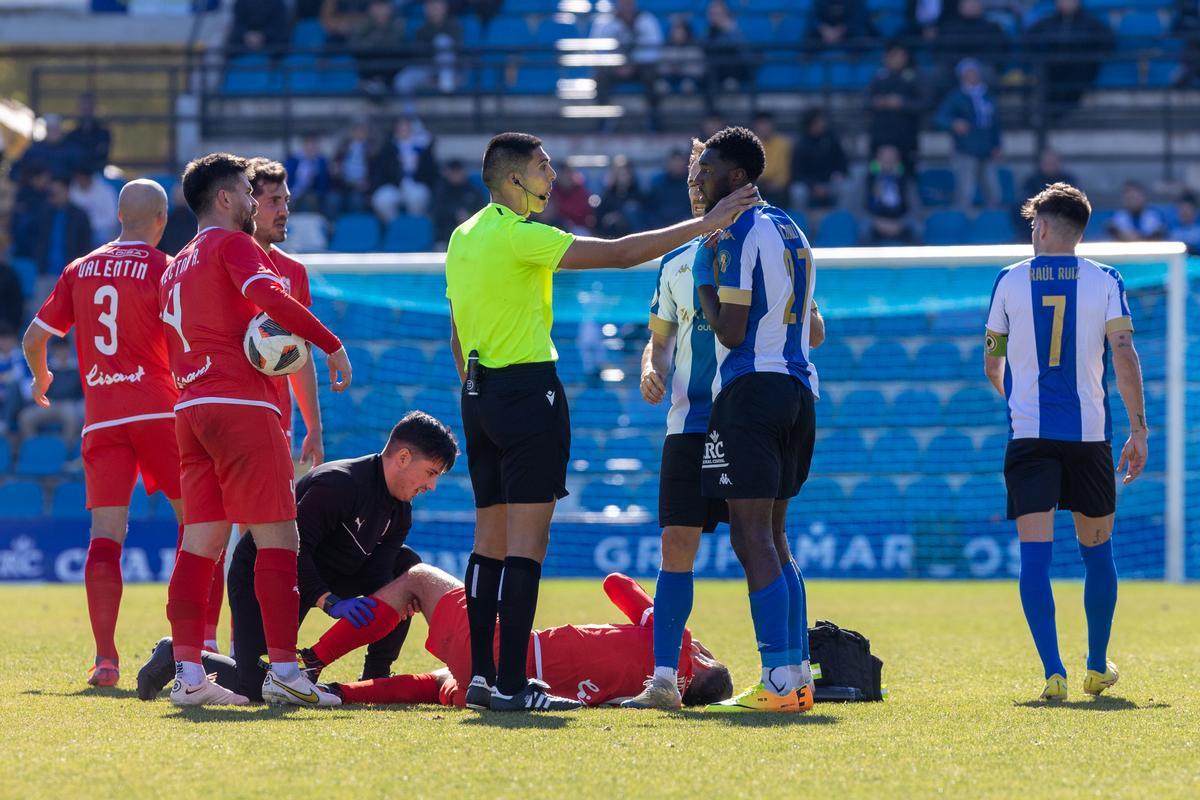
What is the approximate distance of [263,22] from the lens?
21125 millimetres

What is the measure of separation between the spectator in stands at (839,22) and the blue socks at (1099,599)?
13.5 m

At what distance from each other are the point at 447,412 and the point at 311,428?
7.24m

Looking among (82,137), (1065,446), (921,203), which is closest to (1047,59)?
(921,203)

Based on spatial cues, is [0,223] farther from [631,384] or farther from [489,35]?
[631,384]

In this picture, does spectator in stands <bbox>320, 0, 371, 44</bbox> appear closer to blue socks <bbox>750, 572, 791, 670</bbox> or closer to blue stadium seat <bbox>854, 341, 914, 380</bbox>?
blue stadium seat <bbox>854, 341, 914, 380</bbox>

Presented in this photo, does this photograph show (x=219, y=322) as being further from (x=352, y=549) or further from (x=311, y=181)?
(x=311, y=181)

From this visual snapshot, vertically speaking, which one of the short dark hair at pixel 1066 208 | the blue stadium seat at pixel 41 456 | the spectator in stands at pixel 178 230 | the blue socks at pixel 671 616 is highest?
the spectator in stands at pixel 178 230

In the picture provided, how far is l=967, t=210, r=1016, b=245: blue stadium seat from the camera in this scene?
17.5 meters

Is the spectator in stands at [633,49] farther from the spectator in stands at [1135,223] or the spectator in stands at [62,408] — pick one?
the spectator in stands at [62,408]

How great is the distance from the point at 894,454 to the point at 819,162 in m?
4.84

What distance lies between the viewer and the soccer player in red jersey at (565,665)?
6.26 meters

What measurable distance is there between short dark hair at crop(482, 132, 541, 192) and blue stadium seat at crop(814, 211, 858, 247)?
1187 cm

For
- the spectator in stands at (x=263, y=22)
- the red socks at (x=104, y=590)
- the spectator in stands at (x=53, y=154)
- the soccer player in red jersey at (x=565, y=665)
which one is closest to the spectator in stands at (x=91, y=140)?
the spectator in stands at (x=53, y=154)

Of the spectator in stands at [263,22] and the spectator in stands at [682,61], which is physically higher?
the spectator in stands at [263,22]
